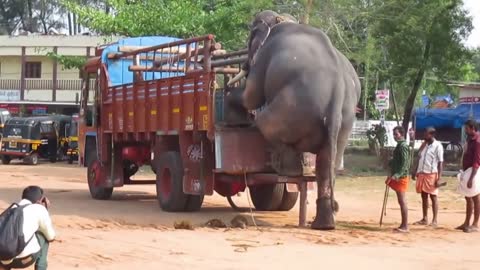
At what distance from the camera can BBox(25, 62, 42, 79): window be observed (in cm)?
4981

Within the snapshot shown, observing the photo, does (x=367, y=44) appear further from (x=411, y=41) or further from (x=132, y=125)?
(x=132, y=125)

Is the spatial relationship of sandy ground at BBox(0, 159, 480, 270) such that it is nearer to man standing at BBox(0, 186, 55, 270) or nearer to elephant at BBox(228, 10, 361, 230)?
elephant at BBox(228, 10, 361, 230)

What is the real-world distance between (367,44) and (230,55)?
12.3m

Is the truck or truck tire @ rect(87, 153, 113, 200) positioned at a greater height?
the truck

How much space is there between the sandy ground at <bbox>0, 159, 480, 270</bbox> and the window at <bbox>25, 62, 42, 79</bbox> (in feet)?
113

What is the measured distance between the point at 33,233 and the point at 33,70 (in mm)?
44493

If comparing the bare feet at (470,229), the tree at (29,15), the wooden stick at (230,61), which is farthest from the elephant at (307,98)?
the tree at (29,15)

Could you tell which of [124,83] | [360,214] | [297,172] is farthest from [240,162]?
[124,83]

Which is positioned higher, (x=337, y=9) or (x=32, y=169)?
(x=337, y=9)

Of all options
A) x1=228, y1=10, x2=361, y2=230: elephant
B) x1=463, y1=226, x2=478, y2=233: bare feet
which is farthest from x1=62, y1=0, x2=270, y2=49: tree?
x1=463, y1=226, x2=478, y2=233: bare feet

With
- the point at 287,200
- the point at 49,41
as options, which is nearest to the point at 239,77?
the point at 287,200

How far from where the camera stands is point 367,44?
2520 cm

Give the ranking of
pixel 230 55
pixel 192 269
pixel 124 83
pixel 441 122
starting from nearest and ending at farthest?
1. pixel 192 269
2. pixel 230 55
3. pixel 124 83
4. pixel 441 122

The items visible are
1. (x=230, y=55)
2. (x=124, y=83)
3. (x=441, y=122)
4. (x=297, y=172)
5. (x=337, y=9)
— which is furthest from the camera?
(x=441, y=122)
